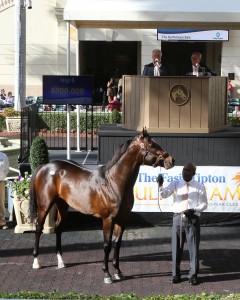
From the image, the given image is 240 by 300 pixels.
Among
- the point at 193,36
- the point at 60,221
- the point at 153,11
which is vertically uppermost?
the point at 193,36

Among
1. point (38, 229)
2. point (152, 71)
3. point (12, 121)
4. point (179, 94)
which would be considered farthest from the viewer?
point (12, 121)

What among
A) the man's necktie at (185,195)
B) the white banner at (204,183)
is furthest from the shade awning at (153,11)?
the man's necktie at (185,195)

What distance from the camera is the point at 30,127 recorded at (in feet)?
49.8

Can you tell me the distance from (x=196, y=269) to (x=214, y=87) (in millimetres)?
5064

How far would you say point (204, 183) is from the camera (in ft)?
40.9

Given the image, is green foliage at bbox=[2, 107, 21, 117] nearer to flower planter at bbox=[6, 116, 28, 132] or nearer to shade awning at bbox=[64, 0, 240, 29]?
flower planter at bbox=[6, 116, 28, 132]

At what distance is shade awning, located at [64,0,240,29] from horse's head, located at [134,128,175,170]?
3.83 metres

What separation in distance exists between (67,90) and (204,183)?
3.29 metres

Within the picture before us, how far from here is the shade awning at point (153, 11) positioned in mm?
12742

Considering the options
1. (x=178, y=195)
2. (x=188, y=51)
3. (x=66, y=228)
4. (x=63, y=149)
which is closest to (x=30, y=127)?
(x=63, y=149)

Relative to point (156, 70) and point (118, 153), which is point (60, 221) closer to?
point (118, 153)

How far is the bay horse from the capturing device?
9508 millimetres

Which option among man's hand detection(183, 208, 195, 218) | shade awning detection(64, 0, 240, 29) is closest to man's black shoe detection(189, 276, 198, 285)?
man's hand detection(183, 208, 195, 218)

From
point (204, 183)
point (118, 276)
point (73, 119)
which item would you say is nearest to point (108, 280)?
point (118, 276)
